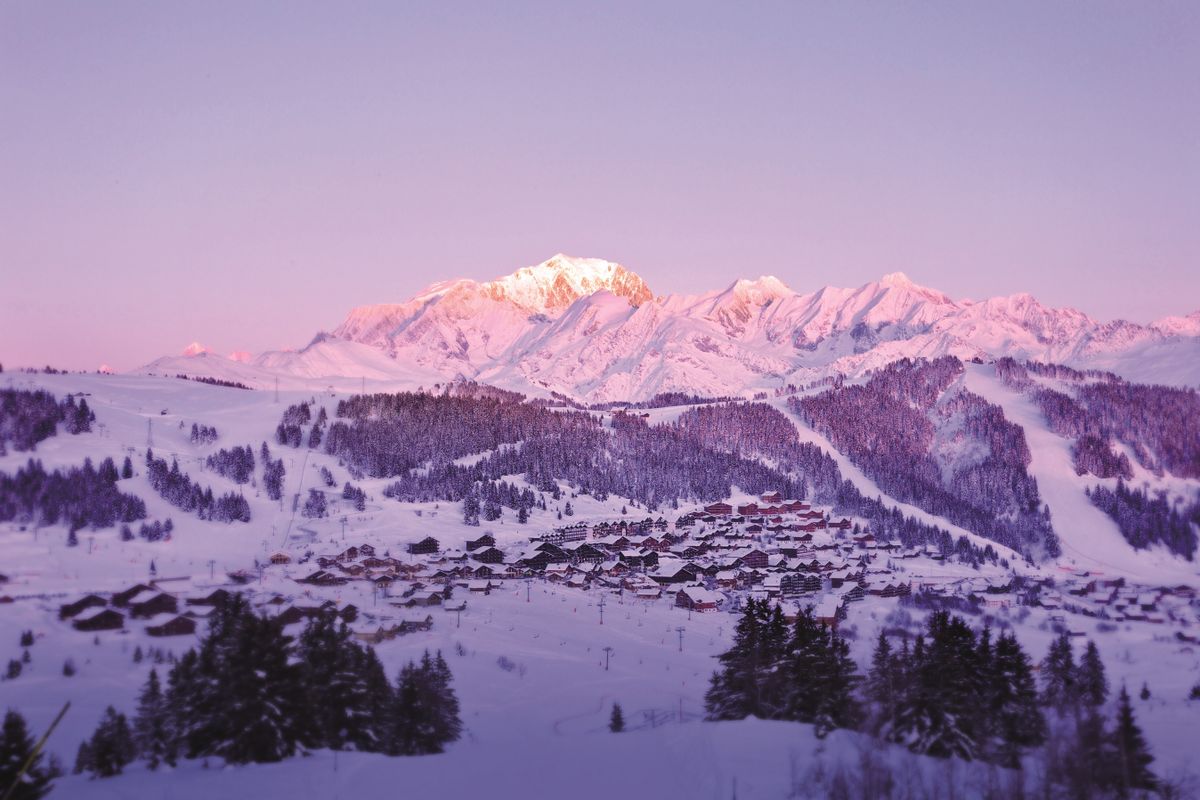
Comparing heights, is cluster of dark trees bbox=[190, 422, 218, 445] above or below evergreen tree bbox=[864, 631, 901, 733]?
above

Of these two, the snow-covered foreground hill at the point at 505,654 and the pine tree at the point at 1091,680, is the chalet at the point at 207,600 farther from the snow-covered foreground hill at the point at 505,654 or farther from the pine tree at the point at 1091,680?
the pine tree at the point at 1091,680

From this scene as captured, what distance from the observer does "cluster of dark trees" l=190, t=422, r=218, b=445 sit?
154750 mm

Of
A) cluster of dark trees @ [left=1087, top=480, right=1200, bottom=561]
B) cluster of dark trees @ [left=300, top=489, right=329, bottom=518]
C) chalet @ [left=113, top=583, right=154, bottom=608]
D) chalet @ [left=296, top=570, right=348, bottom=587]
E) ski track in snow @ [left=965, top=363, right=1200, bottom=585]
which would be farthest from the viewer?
cluster of dark trees @ [left=1087, top=480, right=1200, bottom=561]

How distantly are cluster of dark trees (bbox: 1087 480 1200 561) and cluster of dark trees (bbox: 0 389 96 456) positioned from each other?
150918mm

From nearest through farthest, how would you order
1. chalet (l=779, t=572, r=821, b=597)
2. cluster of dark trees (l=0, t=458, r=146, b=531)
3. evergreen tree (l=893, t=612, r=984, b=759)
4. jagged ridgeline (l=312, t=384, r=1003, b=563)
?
evergreen tree (l=893, t=612, r=984, b=759) → chalet (l=779, t=572, r=821, b=597) → cluster of dark trees (l=0, t=458, r=146, b=531) → jagged ridgeline (l=312, t=384, r=1003, b=563)

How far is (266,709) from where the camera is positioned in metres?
32.0

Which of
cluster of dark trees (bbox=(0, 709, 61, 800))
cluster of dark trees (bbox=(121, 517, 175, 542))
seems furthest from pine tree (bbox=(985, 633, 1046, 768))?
cluster of dark trees (bbox=(121, 517, 175, 542))

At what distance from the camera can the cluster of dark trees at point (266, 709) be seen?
31.8 m

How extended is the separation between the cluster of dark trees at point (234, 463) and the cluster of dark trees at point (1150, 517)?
125612mm

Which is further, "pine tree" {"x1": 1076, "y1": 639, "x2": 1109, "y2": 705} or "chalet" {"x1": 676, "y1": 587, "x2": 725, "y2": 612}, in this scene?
"chalet" {"x1": 676, "y1": 587, "x2": 725, "y2": 612}

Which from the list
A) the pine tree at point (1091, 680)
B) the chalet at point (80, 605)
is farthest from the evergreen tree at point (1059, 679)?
the chalet at point (80, 605)

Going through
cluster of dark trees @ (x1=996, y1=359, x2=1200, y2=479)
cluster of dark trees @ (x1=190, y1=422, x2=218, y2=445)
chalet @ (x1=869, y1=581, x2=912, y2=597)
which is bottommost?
chalet @ (x1=869, y1=581, x2=912, y2=597)

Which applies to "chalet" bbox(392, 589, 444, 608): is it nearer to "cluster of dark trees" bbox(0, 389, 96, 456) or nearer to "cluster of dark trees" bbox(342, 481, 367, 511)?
"cluster of dark trees" bbox(342, 481, 367, 511)

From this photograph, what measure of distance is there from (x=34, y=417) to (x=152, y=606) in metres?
85.4
